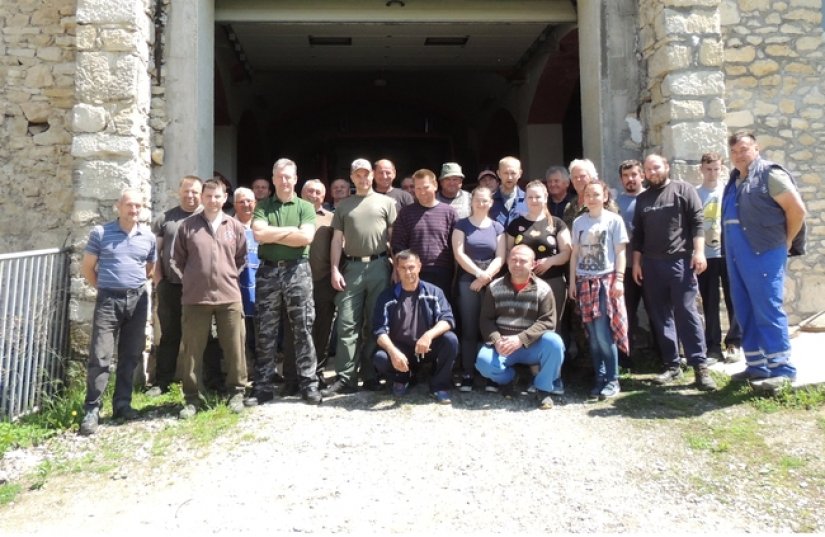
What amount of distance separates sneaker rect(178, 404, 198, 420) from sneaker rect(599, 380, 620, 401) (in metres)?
2.62

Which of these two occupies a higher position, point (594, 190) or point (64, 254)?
point (594, 190)

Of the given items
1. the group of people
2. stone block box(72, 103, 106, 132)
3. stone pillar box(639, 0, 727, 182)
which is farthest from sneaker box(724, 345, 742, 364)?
stone block box(72, 103, 106, 132)

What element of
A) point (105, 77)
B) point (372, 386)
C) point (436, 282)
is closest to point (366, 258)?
point (436, 282)

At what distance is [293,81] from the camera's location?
36.3ft

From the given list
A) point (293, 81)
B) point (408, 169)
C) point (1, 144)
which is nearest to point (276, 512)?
point (1, 144)

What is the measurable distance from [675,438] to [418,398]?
1.59 metres

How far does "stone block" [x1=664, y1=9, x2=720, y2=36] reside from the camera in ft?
17.4

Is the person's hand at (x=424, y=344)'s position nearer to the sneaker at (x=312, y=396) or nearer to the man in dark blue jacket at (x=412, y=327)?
the man in dark blue jacket at (x=412, y=327)

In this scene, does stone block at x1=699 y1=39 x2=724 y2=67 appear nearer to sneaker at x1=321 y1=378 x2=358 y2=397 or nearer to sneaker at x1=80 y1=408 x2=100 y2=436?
sneaker at x1=321 y1=378 x2=358 y2=397

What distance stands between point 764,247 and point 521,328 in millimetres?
1559

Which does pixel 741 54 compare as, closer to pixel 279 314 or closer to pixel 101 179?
pixel 279 314

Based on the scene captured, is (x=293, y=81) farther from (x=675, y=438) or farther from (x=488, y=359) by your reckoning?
(x=675, y=438)

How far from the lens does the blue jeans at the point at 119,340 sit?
4039mm

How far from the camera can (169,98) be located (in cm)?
546
